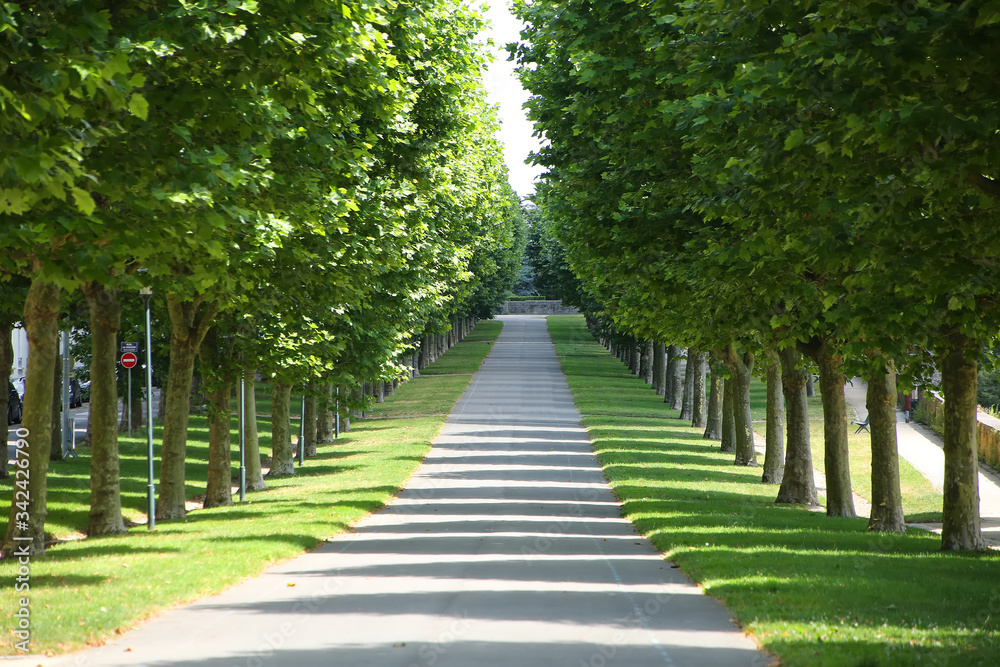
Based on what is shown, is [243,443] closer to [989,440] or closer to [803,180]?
A: [803,180]

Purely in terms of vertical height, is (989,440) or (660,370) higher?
(660,370)

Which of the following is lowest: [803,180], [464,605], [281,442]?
[464,605]

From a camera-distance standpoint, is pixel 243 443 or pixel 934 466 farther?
pixel 934 466

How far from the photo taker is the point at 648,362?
226 ft

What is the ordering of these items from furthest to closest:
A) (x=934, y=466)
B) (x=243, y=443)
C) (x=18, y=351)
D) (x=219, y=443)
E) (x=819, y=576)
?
(x=18, y=351), (x=934, y=466), (x=243, y=443), (x=219, y=443), (x=819, y=576)

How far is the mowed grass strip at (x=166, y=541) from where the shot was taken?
10414 millimetres

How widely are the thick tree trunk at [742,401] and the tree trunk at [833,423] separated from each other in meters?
10.2

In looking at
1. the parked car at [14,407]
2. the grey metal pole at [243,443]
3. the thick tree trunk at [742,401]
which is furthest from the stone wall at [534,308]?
the grey metal pole at [243,443]

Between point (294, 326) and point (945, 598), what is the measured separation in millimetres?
15225

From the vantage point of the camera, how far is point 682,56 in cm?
1419

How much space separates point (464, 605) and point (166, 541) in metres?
6.83

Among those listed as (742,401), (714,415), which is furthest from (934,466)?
(714,415)

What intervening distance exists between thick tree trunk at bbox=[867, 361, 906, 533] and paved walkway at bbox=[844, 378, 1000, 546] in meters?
0.59

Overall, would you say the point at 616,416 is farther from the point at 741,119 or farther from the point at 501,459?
the point at 741,119
